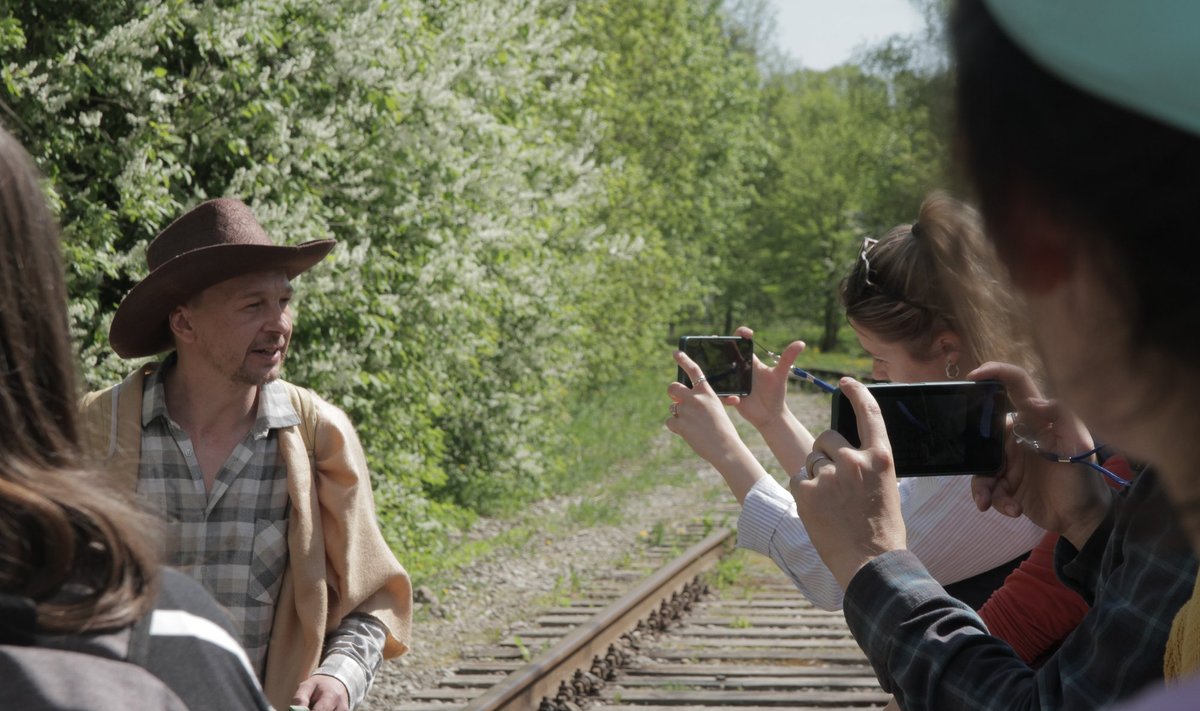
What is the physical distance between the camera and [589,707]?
22.4 feet

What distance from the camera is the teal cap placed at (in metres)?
0.75

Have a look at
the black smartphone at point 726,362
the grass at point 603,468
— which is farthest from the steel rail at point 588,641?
the black smartphone at point 726,362

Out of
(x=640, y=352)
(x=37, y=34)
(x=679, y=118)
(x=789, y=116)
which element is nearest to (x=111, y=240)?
(x=37, y=34)

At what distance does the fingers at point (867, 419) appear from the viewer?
2059 mm

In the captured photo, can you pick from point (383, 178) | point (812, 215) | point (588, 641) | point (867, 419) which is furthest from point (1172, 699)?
point (812, 215)

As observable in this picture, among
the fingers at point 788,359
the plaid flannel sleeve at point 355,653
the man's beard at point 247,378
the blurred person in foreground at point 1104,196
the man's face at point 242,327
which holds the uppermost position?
the blurred person in foreground at point 1104,196

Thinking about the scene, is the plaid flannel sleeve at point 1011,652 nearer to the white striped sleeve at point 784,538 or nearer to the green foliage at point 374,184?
the white striped sleeve at point 784,538

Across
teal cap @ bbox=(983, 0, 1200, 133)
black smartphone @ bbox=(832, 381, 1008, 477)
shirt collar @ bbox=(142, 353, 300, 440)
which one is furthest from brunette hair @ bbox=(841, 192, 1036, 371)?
teal cap @ bbox=(983, 0, 1200, 133)

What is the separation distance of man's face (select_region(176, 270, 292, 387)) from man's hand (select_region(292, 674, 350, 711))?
3.05 ft

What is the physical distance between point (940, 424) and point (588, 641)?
5432 mm

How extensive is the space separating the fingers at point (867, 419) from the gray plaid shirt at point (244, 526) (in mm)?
2007

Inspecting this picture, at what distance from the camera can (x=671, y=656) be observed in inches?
310

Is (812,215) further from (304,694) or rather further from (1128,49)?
(1128,49)

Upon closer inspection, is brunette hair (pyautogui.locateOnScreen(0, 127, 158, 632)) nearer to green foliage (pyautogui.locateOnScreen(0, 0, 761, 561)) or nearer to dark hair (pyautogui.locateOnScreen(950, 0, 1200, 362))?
dark hair (pyautogui.locateOnScreen(950, 0, 1200, 362))
